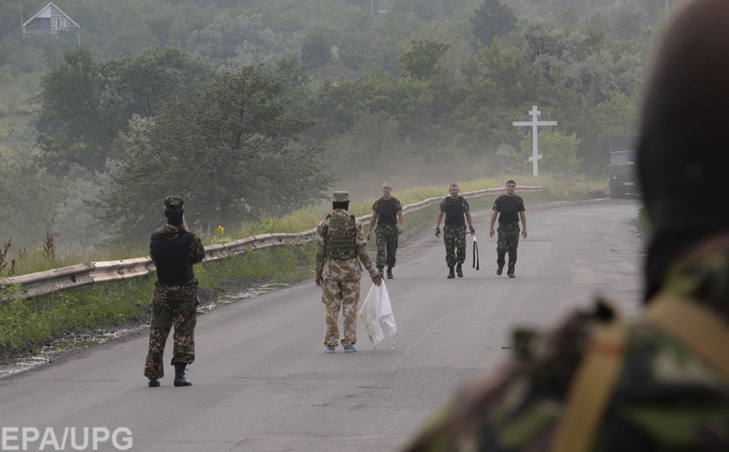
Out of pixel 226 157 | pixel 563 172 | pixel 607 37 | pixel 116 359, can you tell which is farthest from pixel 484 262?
pixel 607 37

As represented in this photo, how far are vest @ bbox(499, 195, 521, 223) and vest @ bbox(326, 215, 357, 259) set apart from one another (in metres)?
9.14

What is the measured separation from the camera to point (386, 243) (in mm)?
23172

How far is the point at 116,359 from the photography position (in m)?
12.5

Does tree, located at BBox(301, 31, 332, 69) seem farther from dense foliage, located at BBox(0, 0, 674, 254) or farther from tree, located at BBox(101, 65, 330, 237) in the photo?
tree, located at BBox(101, 65, 330, 237)

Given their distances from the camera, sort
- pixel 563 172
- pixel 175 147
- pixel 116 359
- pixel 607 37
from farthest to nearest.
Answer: pixel 607 37 < pixel 563 172 < pixel 175 147 < pixel 116 359

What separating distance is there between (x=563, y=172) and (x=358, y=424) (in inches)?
2640

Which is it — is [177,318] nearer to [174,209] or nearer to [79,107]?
[174,209]

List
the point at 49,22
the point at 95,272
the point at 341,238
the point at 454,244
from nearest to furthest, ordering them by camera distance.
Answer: the point at 341,238 → the point at 95,272 → the point at 454,244 → the point at 49,22

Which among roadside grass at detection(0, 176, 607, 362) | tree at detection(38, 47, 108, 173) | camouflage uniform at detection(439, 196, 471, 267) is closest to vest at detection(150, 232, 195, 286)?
roadside grass at detection(0, 176, 607, 362)

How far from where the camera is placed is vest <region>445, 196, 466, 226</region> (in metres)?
22.5

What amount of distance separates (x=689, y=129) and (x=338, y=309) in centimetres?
1195

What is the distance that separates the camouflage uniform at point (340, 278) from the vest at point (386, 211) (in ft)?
31.0

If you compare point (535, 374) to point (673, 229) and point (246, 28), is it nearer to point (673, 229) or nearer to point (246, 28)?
point (673, 229)

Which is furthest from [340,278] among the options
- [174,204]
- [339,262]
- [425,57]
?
[425,57]
